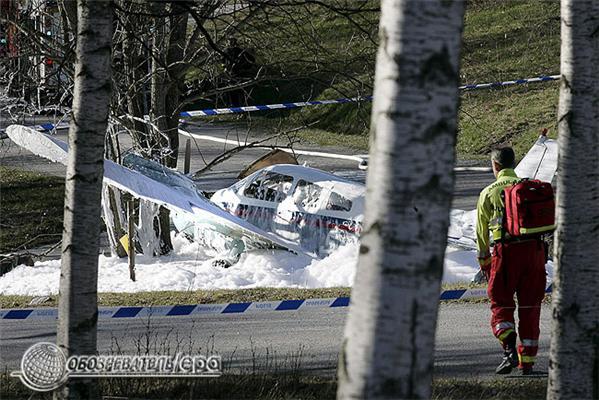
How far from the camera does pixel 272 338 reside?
31.6 feet

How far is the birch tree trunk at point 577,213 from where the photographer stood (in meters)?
5.36

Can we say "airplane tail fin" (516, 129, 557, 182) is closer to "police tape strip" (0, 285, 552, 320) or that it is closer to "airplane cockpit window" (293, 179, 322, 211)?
"airplane cockpit window" (293, 179, 322, 211)

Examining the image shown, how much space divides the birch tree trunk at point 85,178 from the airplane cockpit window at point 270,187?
10.7m

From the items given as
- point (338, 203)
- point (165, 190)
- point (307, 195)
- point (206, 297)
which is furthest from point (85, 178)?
point (307, 195)

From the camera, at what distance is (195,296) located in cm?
1174

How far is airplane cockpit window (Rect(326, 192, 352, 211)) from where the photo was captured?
15.4m

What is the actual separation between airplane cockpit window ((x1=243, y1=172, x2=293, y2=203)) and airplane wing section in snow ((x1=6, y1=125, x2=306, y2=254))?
109 cm

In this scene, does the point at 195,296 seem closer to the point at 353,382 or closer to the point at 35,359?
the point at 35,359

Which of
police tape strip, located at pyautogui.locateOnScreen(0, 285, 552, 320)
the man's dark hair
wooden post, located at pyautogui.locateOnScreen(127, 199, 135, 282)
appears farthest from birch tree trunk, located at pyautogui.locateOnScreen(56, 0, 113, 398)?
wooden post, located at pyautogui.locateOnScreen(127, 199, 135, 282)

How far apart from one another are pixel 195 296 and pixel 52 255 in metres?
7.49

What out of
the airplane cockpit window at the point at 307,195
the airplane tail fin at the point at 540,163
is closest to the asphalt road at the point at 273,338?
the airplane tail fin at the point at 540,163

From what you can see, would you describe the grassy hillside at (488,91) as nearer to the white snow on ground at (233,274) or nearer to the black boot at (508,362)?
the white snow on ground at (233,274)

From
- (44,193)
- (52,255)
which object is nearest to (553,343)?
(52,255)

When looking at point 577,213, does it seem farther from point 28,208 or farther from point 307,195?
point 28,208
